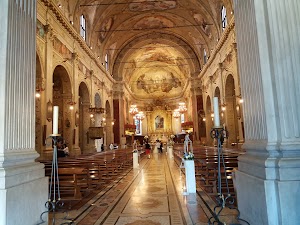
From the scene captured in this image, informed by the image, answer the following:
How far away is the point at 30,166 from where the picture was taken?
128 inches

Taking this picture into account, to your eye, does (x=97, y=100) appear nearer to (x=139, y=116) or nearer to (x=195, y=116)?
(x=195, y=116)

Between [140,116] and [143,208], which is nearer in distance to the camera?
[143,208]

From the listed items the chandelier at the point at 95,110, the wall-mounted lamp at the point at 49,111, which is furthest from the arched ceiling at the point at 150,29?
the wall-mounted lamp at the point at 49,111

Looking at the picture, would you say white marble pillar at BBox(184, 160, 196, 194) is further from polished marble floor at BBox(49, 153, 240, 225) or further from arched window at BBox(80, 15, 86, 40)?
arched window at BBox(80, 15, 86, 40)

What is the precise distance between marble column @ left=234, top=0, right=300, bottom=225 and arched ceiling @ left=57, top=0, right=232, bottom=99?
1292cm

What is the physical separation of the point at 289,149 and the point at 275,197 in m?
0.54

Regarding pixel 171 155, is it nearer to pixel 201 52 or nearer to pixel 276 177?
pixel 201 52

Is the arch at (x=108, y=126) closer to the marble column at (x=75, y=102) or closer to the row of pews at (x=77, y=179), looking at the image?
the marble column at (x=75, y=102)

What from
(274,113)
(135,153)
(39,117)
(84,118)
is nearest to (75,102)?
(84,118)

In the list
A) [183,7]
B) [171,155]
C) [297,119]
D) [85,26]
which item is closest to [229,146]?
[171,155]

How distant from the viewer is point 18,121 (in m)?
3.13

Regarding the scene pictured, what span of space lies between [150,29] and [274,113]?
23.6 meters

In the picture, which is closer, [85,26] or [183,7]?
[85,26]

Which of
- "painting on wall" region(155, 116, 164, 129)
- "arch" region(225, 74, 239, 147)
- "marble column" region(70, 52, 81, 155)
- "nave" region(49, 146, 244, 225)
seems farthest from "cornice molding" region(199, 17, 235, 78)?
"painting on wall" region(155, 116, 164, 129)
